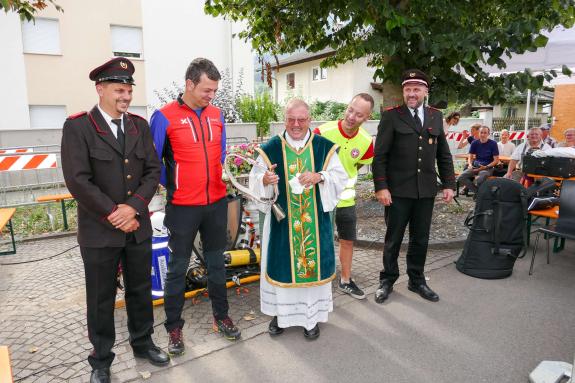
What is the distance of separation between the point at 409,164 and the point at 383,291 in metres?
1.24

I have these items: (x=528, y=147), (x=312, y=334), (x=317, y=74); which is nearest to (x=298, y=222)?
(x=312, y=334)

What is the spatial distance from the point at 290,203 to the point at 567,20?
5.17 meters

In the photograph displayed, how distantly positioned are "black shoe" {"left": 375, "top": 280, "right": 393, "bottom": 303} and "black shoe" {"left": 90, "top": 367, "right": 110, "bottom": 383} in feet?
7.91

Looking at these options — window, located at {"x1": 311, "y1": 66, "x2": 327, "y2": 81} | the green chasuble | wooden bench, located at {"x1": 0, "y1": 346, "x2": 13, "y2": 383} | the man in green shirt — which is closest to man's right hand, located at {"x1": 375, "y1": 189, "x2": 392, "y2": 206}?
the man in green shirt

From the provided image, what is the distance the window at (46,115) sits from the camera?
13726 mm

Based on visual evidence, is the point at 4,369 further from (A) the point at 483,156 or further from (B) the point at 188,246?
(A) the point at 483,156

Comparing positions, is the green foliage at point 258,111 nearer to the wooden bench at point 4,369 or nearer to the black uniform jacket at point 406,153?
the black uniform jacket at point 406,153

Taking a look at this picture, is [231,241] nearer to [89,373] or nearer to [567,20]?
[89,373]

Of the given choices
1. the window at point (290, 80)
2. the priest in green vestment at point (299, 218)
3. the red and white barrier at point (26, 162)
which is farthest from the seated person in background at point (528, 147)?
the window at point (290, 80)

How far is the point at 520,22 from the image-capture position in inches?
188

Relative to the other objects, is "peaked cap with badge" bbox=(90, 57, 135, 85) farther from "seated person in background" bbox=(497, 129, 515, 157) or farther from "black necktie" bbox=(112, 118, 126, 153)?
"seated person in background" bbox=(497, 129, 515, 157)

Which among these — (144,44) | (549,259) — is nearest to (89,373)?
(549,259)

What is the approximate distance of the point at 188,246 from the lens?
10.4 ft

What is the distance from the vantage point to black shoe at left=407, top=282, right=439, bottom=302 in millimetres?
4129
